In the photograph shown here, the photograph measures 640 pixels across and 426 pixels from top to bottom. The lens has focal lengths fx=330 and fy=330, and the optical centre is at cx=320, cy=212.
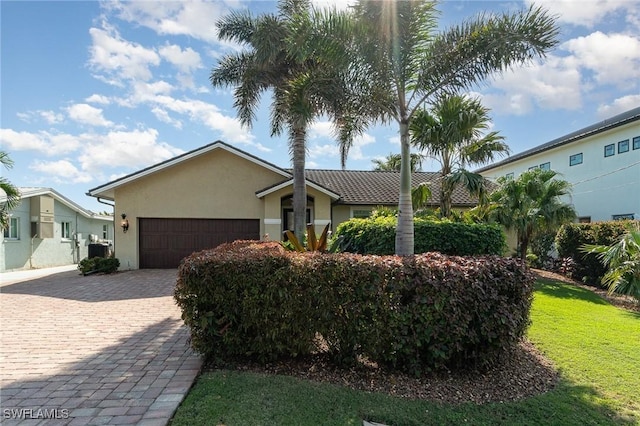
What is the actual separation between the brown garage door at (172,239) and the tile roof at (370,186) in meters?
5.93

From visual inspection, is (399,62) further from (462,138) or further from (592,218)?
(592,218)

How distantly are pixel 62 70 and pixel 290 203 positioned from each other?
33.9 feet

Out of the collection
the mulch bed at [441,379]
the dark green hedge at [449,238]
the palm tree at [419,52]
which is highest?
the palm tree at [419,52]

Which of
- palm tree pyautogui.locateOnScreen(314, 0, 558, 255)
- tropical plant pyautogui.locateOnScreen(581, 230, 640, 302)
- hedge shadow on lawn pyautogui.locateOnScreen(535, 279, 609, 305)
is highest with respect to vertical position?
palm tree pyautogui.locateOnScreen(314, 0, 558, 255)

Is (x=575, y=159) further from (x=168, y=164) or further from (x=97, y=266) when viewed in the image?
(x=97, y=266)

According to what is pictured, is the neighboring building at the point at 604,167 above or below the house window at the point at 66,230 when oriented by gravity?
above

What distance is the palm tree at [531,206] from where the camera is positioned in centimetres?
1365

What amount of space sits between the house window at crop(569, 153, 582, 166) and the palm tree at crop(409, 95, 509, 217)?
14191 millimetres

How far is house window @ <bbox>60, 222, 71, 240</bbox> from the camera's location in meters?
21.8

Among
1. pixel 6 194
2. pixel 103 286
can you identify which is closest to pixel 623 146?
pixel 103 286

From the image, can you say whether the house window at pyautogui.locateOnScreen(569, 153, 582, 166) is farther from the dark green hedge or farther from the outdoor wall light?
the outdoor wall light

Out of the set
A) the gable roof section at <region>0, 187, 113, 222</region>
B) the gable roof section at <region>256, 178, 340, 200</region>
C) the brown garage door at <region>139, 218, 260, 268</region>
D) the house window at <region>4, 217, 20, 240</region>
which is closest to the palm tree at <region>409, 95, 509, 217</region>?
the gable roof section at <region>256, 178, 340, 200</region>

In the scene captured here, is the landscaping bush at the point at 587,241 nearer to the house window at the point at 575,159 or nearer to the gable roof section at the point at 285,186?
the house window at the point at 575,159

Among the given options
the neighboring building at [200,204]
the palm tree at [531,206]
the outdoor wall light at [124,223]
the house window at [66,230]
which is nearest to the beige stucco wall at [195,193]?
the neighboring building at [200,204]
